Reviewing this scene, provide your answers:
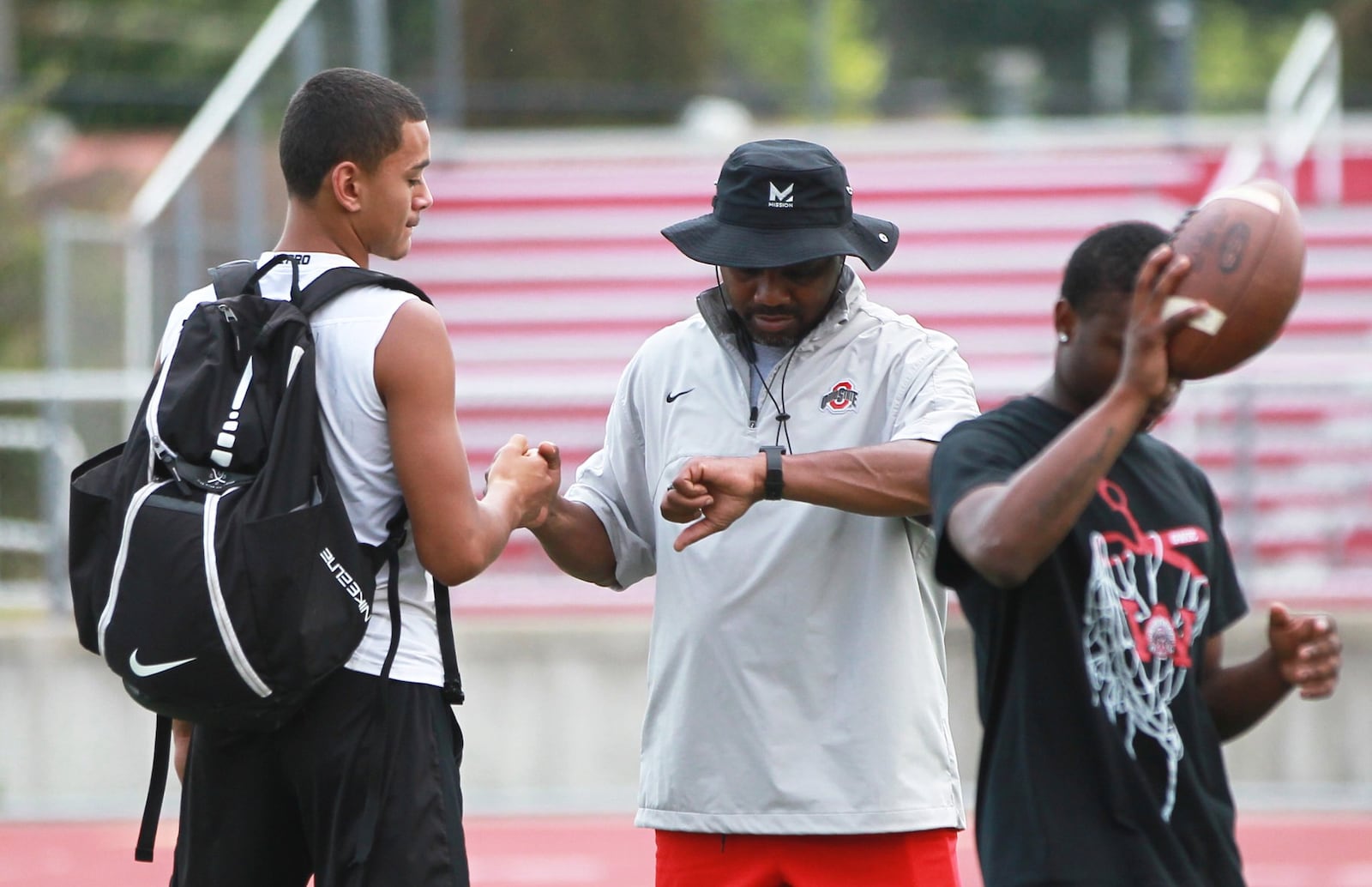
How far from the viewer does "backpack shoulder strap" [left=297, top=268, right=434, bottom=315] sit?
3504 mm

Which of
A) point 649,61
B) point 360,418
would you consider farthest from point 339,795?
point 649,61

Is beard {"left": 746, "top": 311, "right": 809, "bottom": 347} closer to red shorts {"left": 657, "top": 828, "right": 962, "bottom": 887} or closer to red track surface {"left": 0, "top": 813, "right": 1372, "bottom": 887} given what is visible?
red shorts {"left": 657, "top": 828, "right": 962, "bottom": 887}

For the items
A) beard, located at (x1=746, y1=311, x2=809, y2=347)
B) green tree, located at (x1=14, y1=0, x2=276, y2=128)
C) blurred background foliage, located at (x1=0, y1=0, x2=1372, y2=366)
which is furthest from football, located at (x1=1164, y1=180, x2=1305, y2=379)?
green tree, located at (x1=14, y1=0, x2=276, y2=128)

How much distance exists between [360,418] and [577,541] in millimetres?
661

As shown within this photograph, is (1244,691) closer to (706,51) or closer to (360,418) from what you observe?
(360,418)

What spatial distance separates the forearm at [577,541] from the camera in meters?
3.97

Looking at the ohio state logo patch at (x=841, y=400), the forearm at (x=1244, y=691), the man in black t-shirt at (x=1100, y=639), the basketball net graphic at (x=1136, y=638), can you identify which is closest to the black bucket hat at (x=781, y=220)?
the ohio state logo patch at (x=841, y=400)

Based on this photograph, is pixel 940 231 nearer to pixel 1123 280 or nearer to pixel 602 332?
pixel 602 332

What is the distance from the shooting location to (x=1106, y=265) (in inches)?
119

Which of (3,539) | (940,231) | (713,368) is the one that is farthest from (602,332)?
(713,368)

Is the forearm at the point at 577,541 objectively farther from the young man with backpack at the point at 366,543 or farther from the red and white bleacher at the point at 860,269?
the red and white bleacher at the point at 860,269

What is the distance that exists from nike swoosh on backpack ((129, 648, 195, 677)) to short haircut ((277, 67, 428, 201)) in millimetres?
873

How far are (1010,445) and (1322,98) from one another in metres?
12.9

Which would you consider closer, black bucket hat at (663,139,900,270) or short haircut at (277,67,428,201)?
short haircut at (277,67,428,201)
